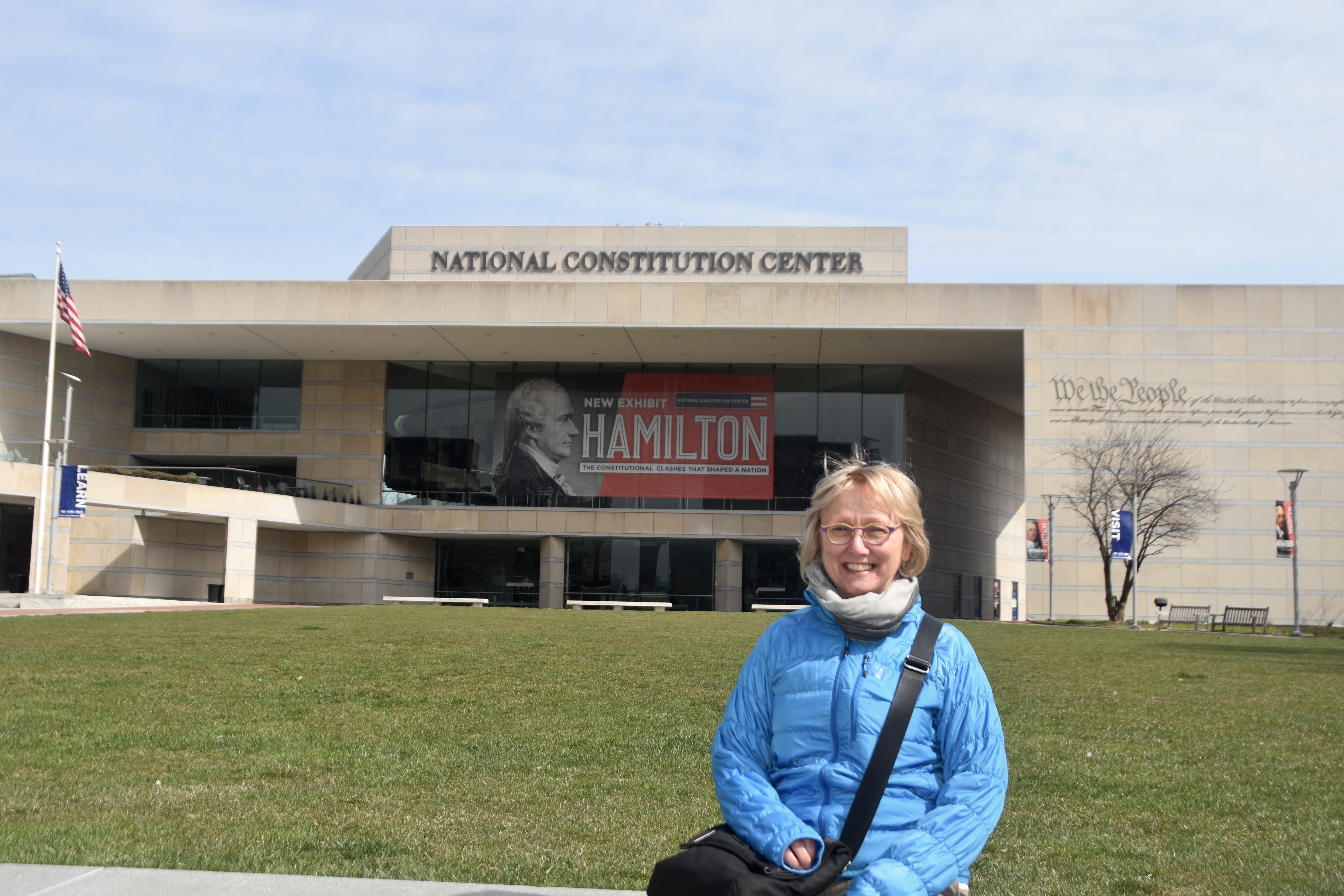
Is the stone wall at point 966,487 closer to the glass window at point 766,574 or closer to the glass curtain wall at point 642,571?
the glass window at point 766,574

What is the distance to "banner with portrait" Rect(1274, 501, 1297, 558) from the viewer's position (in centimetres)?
3538

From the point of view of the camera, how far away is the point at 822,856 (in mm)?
3236

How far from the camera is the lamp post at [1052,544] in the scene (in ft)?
138

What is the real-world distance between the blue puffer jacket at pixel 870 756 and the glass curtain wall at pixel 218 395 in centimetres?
5148

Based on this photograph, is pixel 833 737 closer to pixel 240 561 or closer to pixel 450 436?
pixel 240 561

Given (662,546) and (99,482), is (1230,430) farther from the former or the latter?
(99,482)

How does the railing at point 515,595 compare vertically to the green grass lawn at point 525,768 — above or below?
below

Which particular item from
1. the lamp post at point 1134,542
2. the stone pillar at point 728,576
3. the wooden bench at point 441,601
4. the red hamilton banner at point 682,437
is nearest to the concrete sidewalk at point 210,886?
the lamp post at point 1134,542

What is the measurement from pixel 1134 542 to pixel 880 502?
38657 mm

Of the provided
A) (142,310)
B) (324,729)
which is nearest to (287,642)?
(324,729)

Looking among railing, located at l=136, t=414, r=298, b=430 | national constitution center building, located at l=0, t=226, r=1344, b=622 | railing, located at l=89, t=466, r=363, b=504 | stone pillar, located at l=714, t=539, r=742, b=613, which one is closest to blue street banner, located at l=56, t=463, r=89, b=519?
railing, located at l=89, t=466, r=363, b=504

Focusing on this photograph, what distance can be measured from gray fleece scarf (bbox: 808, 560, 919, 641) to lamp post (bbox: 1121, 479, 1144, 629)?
3649 cm

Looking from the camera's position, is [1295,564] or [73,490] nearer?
[73,490]

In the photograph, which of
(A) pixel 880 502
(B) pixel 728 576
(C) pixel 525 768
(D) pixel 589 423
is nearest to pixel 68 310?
(D) pixel 589 423
